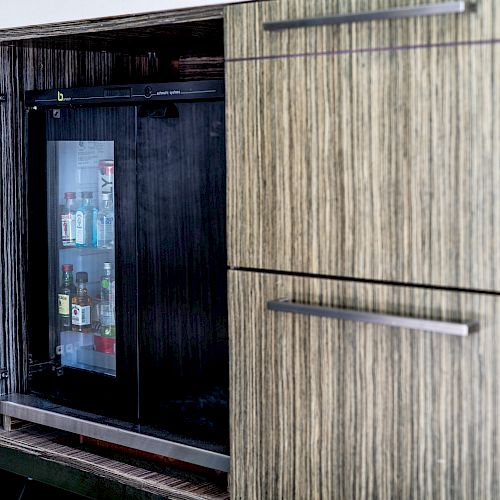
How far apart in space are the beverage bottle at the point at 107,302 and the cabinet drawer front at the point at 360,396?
1.71 feet

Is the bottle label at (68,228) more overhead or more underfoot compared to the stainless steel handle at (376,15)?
more underfoot

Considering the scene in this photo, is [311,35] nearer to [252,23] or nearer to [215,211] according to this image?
[252,23]

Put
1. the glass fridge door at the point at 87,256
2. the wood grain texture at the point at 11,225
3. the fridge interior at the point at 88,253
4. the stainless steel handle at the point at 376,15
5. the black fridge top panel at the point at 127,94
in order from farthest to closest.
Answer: the wood grain texture at the point at 11,225 < the fridge interior at the point at 88,253 < the glass fridge door at the point at 87,256 < the black fridge top panel at the point at 127,94 < the stainless steel handle at the point at 376,15

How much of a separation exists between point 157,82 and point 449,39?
688 millimetres

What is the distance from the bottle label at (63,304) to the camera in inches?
80.5

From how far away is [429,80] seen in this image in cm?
124

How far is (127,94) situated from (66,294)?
1.75ft

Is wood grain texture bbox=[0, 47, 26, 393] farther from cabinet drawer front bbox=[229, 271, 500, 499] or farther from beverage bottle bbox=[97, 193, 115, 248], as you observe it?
cabinet drawer front bbox=[229, 271, 500, 499]

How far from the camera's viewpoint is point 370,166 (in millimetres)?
Result: 1316

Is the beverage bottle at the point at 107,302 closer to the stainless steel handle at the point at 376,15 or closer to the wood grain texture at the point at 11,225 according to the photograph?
the wood grain texture at the point at 11,225

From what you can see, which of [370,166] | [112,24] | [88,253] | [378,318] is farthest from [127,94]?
[378,318]

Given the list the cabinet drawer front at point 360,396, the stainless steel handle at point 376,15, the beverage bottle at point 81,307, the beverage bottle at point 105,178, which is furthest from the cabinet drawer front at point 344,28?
the beverage bottle at point 81,307

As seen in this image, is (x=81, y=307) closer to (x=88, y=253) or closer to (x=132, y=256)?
(x=88, y=253)

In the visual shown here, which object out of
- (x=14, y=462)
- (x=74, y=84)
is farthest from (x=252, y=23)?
(x=14, y=462)
